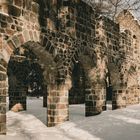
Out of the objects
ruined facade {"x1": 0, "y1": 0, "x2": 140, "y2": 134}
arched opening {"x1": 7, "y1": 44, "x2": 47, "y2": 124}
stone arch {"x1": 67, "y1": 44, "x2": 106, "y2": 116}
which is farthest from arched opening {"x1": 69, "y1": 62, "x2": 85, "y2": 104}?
stone arch {"x1": 67, "y1": 44, "x2": 106, "y2": 116}

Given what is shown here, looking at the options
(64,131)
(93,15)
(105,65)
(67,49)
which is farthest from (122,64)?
(64,131)

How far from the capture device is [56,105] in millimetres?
9227

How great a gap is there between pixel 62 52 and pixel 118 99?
478 cm

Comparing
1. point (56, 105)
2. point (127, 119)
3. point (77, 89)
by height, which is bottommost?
point (127, 119)

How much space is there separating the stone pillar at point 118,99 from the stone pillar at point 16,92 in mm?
3615

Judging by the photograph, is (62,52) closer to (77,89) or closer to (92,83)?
(92,83)

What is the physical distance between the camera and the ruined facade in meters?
7.58

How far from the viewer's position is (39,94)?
2039 cm

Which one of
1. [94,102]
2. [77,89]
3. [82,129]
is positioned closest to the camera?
[82,129]

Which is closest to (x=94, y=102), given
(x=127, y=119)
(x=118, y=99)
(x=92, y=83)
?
(x=92, y=83)

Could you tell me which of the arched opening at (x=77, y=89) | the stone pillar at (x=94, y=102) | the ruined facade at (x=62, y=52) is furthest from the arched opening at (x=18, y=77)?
the arched opening at (x=77, y=89)

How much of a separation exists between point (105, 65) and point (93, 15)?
192cm

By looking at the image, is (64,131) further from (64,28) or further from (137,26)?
(137,26)

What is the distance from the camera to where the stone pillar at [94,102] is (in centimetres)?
1127
